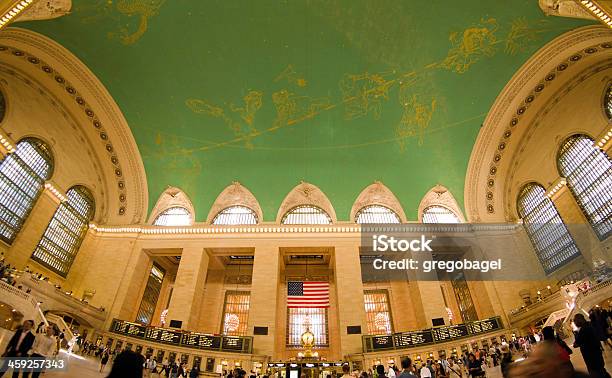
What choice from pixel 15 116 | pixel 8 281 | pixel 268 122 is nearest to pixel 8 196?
pixel 15 116

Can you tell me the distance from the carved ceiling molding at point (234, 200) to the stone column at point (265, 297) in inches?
102

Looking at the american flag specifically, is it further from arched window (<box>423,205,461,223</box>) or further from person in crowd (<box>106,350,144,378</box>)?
person in crowd (<box>106,350,144,378</box>)

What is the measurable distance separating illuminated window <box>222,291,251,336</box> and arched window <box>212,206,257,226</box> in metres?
5.01

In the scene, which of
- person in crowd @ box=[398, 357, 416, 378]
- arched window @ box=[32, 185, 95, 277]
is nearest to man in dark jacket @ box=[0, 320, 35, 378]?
person in crowd @ box=[398, 357, 416, 378]

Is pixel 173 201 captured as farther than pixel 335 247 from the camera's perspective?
Yes

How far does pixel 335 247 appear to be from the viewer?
19734 millimetres

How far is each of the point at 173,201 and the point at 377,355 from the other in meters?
15.5

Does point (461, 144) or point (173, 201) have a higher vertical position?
point (461, 144)

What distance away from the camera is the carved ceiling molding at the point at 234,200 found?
68.9 ft

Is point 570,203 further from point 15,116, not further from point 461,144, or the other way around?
point 15,116

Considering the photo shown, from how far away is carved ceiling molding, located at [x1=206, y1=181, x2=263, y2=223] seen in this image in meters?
21.0

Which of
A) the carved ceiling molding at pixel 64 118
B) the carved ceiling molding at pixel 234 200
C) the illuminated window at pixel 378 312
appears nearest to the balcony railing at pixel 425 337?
the illuminated window at pixel 378 312

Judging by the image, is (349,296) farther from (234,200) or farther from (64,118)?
(64,118)

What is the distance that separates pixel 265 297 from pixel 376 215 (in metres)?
8.87
